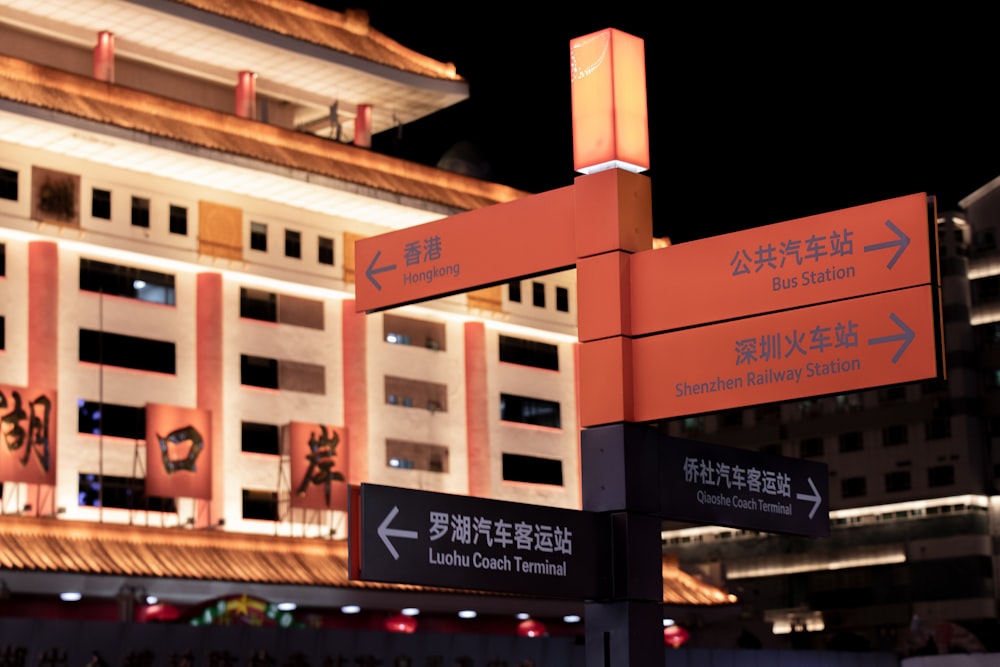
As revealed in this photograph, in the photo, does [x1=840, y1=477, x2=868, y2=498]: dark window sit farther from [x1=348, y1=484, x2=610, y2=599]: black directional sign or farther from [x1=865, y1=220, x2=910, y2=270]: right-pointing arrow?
[x1=865, y1=220, x2=910, y2=270]: right-pointing arrow

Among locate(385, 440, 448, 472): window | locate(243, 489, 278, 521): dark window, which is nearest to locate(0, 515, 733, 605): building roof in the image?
locate(243, 489, 278, 521): dark window

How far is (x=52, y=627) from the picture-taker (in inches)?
1177

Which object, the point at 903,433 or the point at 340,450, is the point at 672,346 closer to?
the point at 340,450

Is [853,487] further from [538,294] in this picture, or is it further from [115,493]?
[115,493]

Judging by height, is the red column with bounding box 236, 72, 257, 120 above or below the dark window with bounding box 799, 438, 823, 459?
above

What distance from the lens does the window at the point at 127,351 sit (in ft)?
137

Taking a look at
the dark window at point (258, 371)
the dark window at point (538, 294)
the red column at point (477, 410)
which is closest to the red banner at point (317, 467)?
the dark window at point (258, 371)

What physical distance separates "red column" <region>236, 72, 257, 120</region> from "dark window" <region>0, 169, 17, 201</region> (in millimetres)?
7647

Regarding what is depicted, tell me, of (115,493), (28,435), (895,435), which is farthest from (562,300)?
(895,435)

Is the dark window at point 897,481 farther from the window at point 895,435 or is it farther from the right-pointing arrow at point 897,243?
the right-pointing arrow at point 897,243

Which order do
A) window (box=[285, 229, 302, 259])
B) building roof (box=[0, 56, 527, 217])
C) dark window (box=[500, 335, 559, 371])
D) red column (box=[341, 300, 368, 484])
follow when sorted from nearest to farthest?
building roof (box=[0, 56, 527, 217]) < window (box=[285, 229, 302, 259]) < red column (box=[341, 300, 368, 484]) < dark window (box=[500, 335, 559, 371])

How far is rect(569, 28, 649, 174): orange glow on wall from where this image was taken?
9.36 metres

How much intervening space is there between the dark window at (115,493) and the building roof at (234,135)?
864 cm

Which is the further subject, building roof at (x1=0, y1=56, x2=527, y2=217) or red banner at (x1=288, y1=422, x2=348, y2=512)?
red banner at (x1=288, y1=422, x2=348, y2=512)
